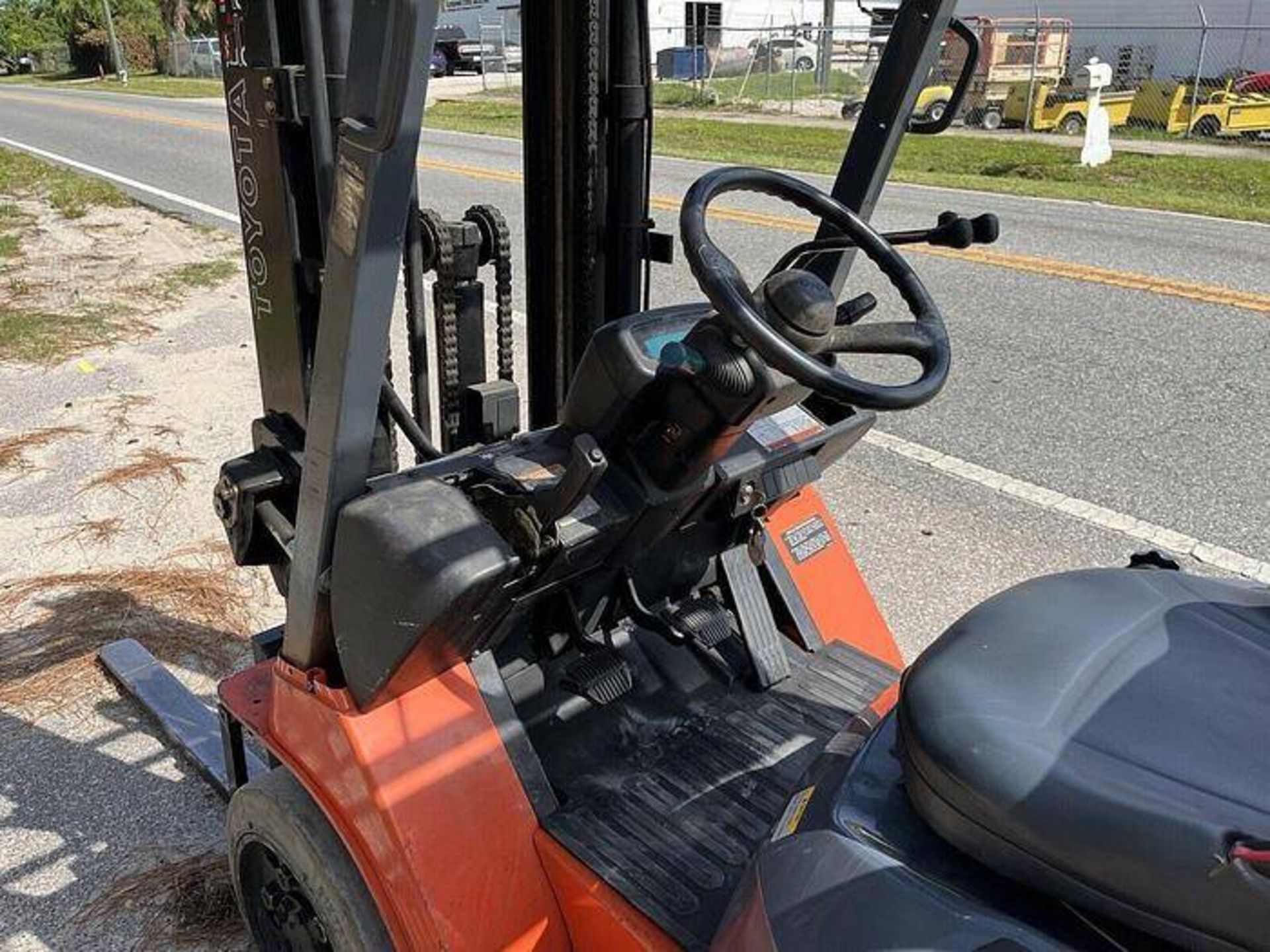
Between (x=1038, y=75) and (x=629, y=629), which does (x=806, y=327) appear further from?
(x=1038, y=75)

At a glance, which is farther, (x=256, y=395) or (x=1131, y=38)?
(x=1131, y=38)

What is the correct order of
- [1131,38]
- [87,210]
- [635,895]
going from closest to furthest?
[635,895] → [87,210] → [1131,38]

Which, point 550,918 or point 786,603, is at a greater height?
point 786,603

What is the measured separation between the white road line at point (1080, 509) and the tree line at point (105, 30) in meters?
52.5

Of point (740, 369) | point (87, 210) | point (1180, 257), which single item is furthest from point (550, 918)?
point (87, 210)

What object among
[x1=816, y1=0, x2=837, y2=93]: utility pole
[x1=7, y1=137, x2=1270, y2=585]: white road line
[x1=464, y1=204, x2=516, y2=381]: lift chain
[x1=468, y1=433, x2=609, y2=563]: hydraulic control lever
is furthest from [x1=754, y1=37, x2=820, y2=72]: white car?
[x1=468, y1=433, x2=609, y2=563]: hydraulic control lever

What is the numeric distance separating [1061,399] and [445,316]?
377 centimetres

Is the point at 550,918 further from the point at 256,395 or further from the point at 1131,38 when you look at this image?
the point at 1131,38

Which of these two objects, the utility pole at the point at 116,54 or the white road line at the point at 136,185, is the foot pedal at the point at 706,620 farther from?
the utility pole at the point at 116,54

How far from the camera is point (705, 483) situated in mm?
2223

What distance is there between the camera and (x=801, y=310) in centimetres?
171

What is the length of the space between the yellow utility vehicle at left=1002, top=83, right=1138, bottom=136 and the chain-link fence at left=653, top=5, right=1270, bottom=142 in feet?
0.06

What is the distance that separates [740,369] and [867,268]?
6.68 m

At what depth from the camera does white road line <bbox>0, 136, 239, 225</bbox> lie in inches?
462
